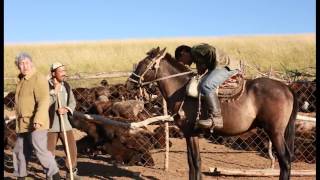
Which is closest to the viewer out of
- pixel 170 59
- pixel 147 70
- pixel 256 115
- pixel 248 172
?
pixel 256 115

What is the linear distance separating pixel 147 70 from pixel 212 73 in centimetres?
112

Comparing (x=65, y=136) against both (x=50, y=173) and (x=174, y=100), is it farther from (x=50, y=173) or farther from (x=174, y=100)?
(x=174, y=100)

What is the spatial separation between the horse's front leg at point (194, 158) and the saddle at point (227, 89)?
0.73 meters

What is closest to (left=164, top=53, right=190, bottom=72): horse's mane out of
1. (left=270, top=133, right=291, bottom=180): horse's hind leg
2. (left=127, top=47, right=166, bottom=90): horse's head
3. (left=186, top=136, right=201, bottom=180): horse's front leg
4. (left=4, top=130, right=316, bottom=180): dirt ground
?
(left=127, top=47, right=166, bottom=90): horse's head

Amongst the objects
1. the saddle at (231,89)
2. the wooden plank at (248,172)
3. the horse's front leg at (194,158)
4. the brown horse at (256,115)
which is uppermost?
the saddle at (231,89)

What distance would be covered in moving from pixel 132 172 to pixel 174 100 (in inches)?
84.0

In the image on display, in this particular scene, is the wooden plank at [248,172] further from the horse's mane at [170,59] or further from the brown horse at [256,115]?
the horse's mane at [170,59]

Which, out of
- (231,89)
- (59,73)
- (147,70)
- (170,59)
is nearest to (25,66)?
(59,73)

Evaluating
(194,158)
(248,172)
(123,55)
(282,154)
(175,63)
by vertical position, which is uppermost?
(175,63)

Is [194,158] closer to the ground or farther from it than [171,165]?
farther from it

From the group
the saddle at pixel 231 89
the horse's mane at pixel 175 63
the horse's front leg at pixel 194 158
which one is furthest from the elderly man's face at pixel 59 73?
the saddle at pixel 231 89

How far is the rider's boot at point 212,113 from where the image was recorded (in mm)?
7172

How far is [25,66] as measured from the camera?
6637mm

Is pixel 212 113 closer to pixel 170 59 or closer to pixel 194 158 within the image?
pixel 194 158
